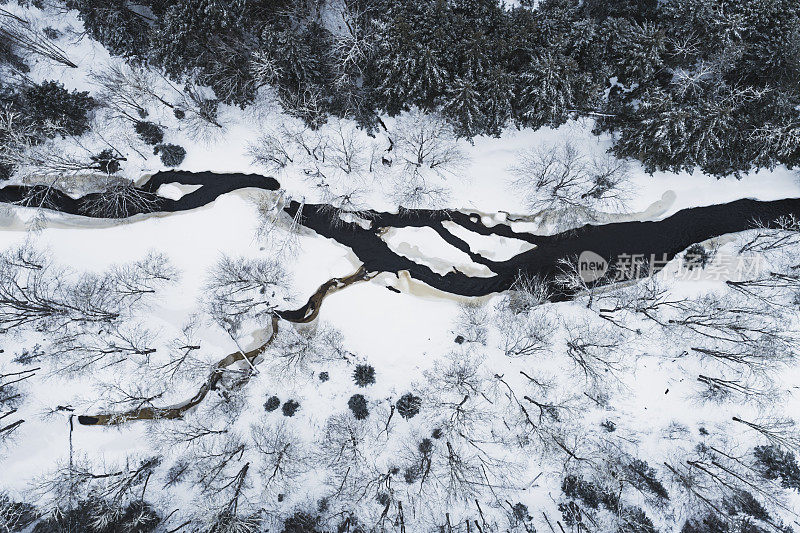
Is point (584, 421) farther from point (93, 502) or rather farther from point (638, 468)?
point (93, 502)

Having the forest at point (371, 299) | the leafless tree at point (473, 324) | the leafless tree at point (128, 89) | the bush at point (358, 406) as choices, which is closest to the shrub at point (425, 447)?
the forest at point (371, 299)

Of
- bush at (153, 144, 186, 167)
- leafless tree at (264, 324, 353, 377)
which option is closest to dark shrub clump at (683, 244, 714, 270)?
leafless tree at (264, 324, 353, 377)

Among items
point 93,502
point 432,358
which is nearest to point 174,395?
point 93,502

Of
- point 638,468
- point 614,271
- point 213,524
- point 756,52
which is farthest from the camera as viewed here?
point 614,271

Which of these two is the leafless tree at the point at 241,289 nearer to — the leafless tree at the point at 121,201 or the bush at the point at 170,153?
the leafless tree at the point at 121,201

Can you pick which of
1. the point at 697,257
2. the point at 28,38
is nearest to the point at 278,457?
the point at 697,257

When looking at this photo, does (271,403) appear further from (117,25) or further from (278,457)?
(117,25)
